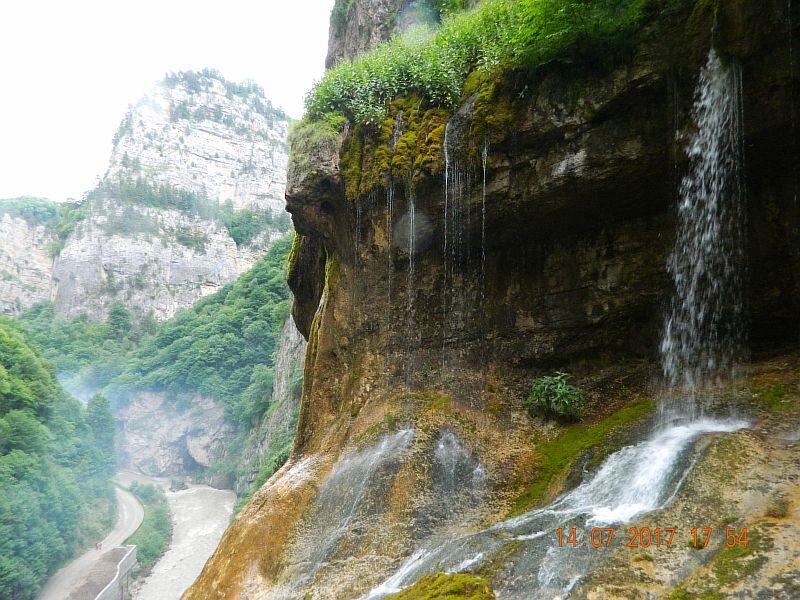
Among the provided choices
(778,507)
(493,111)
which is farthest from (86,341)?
(778,507)

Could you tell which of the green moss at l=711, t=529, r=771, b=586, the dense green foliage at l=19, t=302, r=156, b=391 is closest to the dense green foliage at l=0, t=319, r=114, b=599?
the dense green foliage at l=19, t=302, r=156, b=391

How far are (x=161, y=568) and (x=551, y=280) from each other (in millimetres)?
35206

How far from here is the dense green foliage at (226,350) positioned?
64113 millimetres

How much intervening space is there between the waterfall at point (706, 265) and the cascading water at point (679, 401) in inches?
0.5

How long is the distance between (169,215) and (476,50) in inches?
3981

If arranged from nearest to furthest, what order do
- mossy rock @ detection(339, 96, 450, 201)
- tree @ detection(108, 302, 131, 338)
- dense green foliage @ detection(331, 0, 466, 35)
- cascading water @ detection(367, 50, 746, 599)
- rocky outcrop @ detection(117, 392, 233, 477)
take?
cascading water @ detection(367, 50, 746, 599)
mossy rock @ detection(339, 96, 450, 201)
dense green foliage @ detection(331, 0, 466, 35)
rocky outcrop @ detection(117, 392, 233, 477)
tree @ detection(108, 302, 131, 338)

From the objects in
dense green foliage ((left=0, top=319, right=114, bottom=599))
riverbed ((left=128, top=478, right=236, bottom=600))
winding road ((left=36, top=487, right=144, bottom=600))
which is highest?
dense green foliage ((left=0, top=319, right=114, bottom=599))

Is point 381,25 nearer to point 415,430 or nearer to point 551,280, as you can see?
point 551,280

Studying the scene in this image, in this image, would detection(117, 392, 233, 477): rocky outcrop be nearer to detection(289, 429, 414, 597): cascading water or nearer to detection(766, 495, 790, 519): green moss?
detection(289, 429, 414, 597): cascading water

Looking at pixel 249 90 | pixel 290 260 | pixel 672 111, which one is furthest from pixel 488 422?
pixel 249 90

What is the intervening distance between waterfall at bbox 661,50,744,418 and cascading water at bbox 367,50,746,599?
0.04 ft

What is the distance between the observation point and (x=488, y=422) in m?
9.35

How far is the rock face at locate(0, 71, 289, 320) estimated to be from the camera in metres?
91.8
